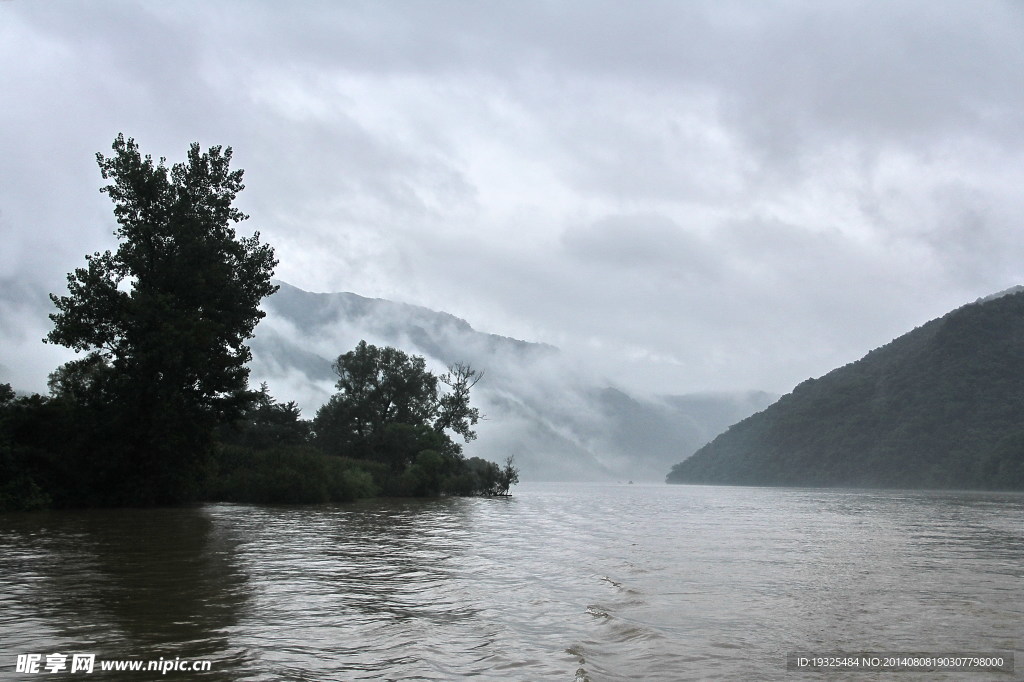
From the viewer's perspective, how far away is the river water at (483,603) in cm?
1024

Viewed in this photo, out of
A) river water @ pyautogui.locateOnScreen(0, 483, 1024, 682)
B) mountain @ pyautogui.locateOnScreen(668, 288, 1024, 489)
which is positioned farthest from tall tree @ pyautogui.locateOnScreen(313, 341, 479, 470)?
mountain @ pyautogui.locateOnScreen(668, 288, 1024, 489)

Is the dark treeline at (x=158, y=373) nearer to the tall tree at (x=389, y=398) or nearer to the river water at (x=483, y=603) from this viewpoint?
the river water at (x=483, y=603)

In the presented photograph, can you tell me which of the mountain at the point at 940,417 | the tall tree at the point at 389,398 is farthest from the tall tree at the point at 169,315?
the mountain at the point at 940,417

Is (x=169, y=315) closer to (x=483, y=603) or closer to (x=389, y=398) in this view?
(x=483, y=603)

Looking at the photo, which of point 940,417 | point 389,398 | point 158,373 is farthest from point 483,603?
point 940,417

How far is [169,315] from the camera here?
43062 mm

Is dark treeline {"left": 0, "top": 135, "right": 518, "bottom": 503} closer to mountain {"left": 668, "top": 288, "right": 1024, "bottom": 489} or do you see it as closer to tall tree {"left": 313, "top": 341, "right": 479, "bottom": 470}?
tall tree {"left": 313, "top": 341, "right": 479, "bottom": 470}

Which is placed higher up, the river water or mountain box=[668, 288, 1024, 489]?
mountain box=[668, 288, 1024, 489]

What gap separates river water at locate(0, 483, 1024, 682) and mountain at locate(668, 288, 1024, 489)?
131 m

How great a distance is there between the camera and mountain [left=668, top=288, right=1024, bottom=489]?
476 feet

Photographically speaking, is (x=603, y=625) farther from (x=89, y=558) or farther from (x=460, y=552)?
(x=89, y=558)

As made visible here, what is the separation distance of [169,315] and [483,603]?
34681 mm

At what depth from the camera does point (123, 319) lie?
140 ft

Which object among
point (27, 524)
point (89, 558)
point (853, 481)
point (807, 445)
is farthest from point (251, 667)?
point (807, 445)
